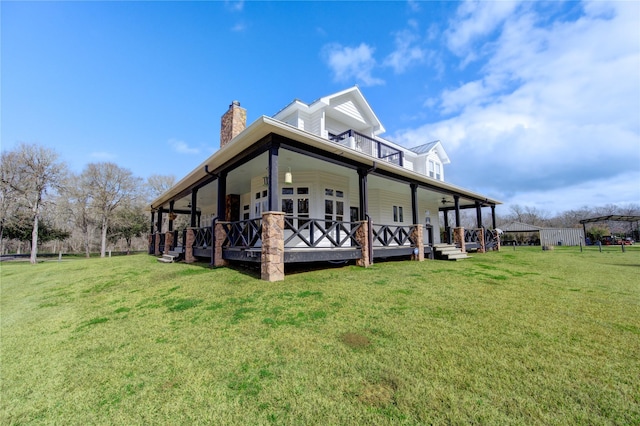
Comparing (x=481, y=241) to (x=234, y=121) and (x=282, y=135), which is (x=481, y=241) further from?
(x=234, y=121)

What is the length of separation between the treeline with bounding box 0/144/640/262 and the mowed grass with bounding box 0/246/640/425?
21.5 metres

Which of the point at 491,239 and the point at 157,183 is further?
the point at 157,183

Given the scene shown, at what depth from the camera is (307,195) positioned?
35.3 feet

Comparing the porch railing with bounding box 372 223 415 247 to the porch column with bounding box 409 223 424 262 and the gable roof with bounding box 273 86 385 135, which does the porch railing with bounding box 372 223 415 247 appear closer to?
the porch column with bounding box 409 223 424 262

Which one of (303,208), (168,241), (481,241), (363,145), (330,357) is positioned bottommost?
(330,357)

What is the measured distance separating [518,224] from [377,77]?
31.4 meters

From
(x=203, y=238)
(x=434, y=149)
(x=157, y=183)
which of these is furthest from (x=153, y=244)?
(x=434, y=149)

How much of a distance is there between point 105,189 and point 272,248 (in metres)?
32.8

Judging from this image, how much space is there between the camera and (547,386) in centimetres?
245

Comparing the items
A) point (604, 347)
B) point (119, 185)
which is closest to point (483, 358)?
point (604, 347)

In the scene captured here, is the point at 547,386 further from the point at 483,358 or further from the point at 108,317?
the point at 108,317

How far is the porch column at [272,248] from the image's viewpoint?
6.31 metres

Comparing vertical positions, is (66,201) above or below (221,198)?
above

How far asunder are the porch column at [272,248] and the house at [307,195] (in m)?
0.02
